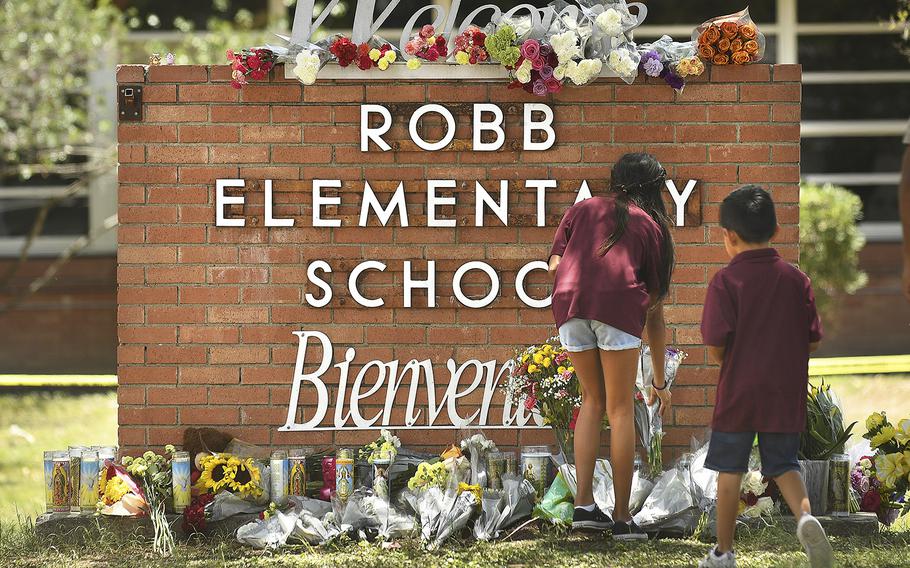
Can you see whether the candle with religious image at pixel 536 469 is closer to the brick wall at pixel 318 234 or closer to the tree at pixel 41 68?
the brick wall at pixel 318 234

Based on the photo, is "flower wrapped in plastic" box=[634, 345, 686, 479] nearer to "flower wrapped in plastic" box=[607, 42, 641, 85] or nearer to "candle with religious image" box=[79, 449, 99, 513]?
"flower wrapped in plastic" box=[607, 42, 641, 85]

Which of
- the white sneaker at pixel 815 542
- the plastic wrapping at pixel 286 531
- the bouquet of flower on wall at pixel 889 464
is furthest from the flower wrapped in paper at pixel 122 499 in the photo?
the bouquet of flower on wall at pixel 889 464

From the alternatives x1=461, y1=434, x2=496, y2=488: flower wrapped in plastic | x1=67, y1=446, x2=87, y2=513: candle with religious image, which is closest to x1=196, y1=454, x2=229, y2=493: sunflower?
x1=67, y1=446, x2=87, y2=513: candle with religious image

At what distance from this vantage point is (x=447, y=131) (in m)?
5.80

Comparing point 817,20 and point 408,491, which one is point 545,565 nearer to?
point 408,491

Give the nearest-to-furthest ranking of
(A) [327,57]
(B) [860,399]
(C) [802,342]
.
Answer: (C) [802,342]
(A) [327,57]
(B) [860,399]

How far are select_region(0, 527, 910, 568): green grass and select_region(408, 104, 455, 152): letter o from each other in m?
1.95

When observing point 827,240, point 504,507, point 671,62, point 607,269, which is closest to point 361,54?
point 671,62

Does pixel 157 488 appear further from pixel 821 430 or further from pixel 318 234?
pixel 821 430

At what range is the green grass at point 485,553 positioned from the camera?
4781 millimetres

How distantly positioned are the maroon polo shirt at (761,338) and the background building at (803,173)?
26.5ft

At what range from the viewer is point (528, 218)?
582 cm

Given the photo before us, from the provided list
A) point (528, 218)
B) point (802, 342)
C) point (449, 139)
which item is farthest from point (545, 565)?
point (449, 139)

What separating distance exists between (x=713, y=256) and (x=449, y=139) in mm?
1456
